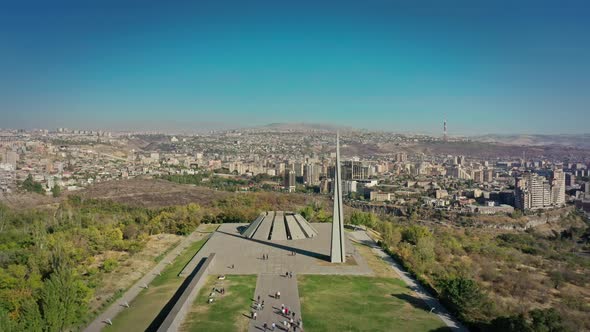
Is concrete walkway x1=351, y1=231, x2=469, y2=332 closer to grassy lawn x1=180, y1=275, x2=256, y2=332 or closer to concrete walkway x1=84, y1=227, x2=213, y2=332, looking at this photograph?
grassy lawn x1=180, y1=275, x2=256, y2=332

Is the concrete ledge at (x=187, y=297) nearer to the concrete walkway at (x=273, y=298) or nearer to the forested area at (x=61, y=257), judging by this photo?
the concrete walkway at (x=273, y=298)

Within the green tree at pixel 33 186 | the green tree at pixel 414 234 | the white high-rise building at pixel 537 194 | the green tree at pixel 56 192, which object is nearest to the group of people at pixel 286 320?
the green tree at pixel 414 234

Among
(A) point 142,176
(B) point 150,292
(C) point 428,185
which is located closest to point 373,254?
(B) point 150,292

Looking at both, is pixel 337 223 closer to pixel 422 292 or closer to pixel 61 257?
pixel 422 292

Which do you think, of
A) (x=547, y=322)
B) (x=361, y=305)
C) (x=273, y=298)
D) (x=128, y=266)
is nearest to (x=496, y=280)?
(x=361, y=305)

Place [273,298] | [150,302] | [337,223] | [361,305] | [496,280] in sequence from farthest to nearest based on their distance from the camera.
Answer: [496,280] < [337,223] < [273,298] < [150,302] < [361,305]

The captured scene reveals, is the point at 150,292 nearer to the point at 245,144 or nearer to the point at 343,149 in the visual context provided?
the point at 343,149

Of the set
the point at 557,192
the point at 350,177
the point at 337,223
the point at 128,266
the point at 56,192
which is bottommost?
the point at 557,192

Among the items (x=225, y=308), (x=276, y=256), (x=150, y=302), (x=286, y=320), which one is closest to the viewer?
(x=286, y=320)
